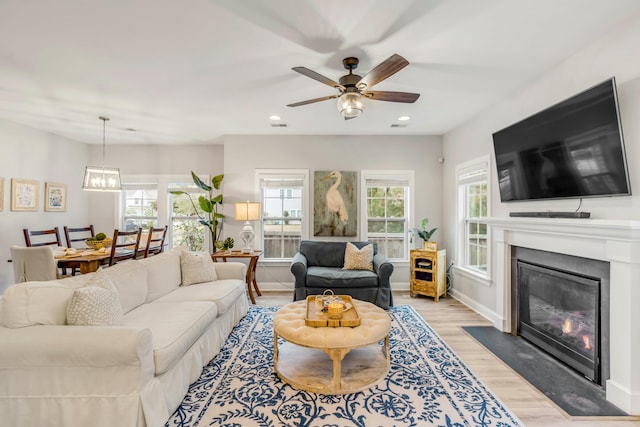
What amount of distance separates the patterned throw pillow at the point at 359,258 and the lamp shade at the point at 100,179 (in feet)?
11.4

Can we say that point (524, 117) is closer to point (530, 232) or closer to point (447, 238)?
point (530, 232)

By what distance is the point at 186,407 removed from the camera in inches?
82.7

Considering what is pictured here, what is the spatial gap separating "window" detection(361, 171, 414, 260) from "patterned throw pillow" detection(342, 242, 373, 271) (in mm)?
840

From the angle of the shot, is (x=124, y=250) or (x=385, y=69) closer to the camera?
(x=385, y=69)

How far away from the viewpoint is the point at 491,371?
8.44 feet

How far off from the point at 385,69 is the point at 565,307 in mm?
2626

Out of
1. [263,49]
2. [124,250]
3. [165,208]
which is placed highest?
[263,49]

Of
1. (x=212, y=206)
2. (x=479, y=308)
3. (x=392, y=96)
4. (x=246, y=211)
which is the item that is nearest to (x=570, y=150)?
(x=392, y=96)

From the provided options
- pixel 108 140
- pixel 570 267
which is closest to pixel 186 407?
pixel 570 267

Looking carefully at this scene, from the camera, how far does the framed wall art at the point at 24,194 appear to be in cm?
442

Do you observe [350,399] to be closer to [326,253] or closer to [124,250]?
[326,253]

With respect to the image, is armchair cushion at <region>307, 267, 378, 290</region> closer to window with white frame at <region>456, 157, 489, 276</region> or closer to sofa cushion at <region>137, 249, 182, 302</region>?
window with white frame at <region>456, 157, 489, 276</region>

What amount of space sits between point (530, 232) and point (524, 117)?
1223 millimetres

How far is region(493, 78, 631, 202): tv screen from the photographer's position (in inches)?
83.6
